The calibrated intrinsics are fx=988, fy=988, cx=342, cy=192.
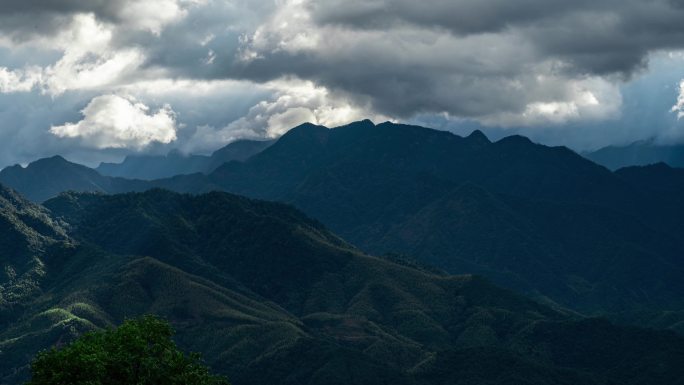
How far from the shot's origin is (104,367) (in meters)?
110

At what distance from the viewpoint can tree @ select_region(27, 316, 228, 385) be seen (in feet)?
357

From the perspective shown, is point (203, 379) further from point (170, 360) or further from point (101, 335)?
point (101, 335)

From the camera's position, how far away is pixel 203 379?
117 metres

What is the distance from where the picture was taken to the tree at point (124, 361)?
357 ft

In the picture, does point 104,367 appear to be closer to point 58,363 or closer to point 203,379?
point 58,363

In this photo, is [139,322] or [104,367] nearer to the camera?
[104,367]

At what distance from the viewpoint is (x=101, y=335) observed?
122625 mm

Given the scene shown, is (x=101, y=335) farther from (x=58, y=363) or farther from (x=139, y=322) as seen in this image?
(x=58, y=363)

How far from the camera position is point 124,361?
113250mm

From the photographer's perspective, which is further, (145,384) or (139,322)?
(139,322)

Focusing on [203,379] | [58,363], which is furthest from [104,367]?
Answer: [203,379]

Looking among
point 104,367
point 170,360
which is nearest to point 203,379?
point 170,360

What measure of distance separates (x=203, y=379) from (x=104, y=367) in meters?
12.4

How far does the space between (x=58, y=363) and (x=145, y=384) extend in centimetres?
1014
